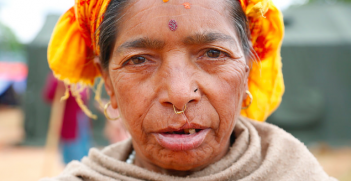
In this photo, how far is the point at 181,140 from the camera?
1556 millimetres

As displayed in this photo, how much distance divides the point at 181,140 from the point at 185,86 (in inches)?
10.5

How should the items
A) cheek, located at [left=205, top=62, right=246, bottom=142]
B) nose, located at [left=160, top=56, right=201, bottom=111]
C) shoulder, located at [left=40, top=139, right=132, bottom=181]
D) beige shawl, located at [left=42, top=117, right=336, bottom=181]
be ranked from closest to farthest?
nose, located at [left=160, top=56, right=201, bottom=111]
cheek, located at [left=205, top=62, right=246, bottom=142]
beige shawl, located at [left=42, top=117, right=336, bottom=181]
shoulder, located at [left=40, top=139, right=132, bottom=181]

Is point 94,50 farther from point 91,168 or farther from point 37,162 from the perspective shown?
point 37,162

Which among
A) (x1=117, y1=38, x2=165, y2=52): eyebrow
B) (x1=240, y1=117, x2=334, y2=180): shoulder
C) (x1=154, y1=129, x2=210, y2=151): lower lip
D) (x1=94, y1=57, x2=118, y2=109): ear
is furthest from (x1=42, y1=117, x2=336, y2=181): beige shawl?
(x1=117, y1=38, x2=165, y2=52): eyebrow

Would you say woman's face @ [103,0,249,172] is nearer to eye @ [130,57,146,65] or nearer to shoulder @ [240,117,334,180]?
eye @ [130,57,146,65]

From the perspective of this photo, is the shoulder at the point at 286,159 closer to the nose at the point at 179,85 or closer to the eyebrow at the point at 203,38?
the nose at the point at 179,85

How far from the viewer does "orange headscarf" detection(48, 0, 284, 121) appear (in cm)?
193

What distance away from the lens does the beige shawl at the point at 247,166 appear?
1.71 metres

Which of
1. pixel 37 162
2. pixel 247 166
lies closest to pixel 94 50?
pixel 247 166

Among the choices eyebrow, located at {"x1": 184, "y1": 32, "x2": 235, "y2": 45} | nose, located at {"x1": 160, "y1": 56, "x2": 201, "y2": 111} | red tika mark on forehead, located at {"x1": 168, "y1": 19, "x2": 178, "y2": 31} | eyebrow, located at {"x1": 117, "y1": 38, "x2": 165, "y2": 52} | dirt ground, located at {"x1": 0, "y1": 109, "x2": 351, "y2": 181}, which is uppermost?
red tika mark on forehead, located at {"x1": 168, "y1": 19, "x2": 178, "y2": 31}

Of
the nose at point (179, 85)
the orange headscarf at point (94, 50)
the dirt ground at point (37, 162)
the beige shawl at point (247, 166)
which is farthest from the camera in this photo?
the dirt ground at point (37, 162)

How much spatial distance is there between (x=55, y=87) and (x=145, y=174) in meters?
4.55

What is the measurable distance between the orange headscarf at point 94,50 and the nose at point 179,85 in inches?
22.5

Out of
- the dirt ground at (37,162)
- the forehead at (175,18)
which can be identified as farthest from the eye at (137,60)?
the dirt ground at (37,162)
